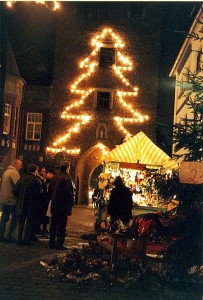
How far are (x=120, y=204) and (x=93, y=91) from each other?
18794 mm

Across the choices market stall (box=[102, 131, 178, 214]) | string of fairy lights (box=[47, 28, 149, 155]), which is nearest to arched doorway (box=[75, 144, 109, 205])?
string of fairy lights (box=[47, 28, 149, 155])

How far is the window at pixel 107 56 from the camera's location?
2734cm

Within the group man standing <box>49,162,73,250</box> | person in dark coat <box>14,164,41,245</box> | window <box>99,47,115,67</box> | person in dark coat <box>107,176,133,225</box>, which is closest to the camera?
person in dark coat <box>107,176,133,225</box>

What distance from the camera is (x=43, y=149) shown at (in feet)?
92.8

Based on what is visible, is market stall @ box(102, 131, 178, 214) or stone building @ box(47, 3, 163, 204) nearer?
market stall @ box(102, 131, 178, 214)

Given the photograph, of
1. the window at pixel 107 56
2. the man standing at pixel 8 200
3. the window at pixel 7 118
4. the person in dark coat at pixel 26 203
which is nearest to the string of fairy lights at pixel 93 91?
the window at pixel 107 56

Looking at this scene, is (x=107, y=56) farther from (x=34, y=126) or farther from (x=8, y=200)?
(x=8, y=200)

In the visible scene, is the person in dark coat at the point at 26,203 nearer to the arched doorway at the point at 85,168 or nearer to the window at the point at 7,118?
the arched doorway at the point at 85,168

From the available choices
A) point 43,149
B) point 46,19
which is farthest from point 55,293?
point 46,19

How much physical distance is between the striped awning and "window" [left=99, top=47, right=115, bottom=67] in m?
15.0

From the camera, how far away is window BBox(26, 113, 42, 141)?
29000 millimetres

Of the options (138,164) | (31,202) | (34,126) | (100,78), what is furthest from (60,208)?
(34,126)

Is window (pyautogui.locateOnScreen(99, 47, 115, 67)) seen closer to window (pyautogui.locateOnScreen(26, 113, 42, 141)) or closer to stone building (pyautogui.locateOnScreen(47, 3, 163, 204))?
stone building (pyautogui.locateOnScreen(47, 3, 163, 204))

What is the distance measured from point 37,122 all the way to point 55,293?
2441 centimetres
